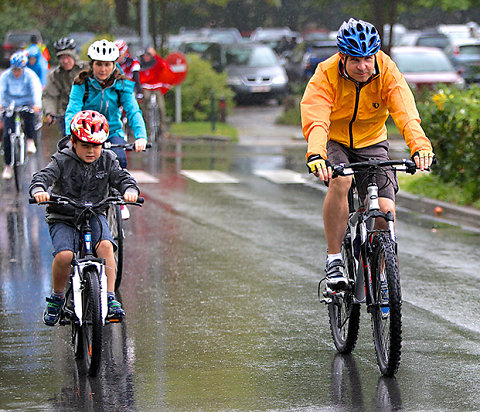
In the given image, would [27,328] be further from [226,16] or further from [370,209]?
[226,16]

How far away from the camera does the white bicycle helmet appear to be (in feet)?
29.3

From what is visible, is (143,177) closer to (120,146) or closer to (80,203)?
(120,146)

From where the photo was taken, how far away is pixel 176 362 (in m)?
6.80

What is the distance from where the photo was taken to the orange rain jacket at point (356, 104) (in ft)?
21.7

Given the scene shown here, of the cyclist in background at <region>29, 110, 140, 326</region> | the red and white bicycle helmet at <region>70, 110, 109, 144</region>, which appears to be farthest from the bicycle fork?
the red and white bicycle helmet at <region>70, 110, 109, 144</region>

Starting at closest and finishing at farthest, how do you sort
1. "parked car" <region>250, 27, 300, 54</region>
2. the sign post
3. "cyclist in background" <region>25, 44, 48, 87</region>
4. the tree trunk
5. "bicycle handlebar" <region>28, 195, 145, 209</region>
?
"bicycle handlebar" <region>28, 195, 145, 209</region>
"cyclist in background" <region>25, 44, 48, 87</region>
the sign post
the tree trunk
"parked car" <region>250, 27, 300, 54</region>

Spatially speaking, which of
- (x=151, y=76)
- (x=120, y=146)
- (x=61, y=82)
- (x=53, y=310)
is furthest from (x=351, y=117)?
(x=151, y=76)

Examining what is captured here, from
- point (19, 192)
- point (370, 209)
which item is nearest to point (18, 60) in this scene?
point (19, 192)

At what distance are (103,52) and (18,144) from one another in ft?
22.2

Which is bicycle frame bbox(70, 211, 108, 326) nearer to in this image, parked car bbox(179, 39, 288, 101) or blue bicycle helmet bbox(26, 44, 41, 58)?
blue bicycle helmet bbox(26, 44, 41, 58)

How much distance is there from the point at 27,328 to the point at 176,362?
1.45 meters

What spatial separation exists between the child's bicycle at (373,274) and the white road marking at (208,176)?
9.88m

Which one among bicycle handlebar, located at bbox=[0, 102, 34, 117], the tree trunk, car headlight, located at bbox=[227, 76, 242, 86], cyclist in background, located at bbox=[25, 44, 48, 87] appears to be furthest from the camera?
the tree trunk

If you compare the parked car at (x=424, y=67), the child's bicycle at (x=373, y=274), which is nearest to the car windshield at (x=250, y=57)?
the parked car at (x=424, y=67)
